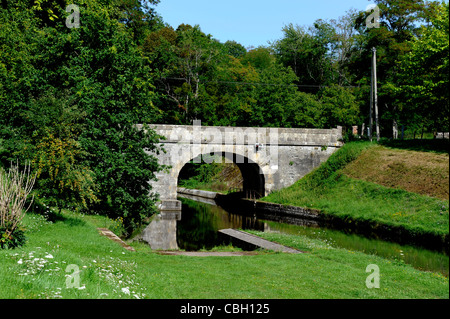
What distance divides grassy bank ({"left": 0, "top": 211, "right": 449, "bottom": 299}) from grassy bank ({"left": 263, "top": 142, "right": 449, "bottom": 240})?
5.92 meters

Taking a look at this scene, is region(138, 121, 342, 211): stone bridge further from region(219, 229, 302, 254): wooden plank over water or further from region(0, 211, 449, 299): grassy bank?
region(0, 211, 449, 299): grassy bank

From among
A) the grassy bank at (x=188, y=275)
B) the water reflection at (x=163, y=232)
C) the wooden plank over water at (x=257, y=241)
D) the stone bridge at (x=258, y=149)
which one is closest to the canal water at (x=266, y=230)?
the water reflection at (x=163, y=232)

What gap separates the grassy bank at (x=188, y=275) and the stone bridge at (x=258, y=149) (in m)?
16.9

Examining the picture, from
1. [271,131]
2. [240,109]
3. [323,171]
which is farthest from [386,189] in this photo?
[240,109]

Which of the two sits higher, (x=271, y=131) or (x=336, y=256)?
(x=271, y=131)

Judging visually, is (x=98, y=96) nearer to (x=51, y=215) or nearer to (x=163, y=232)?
(x=51, y=215)

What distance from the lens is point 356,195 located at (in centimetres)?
2572

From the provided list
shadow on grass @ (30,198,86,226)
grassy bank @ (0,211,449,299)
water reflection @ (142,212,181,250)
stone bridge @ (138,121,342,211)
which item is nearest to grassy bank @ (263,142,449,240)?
→ stone bridge @ (138,121,342,211)
